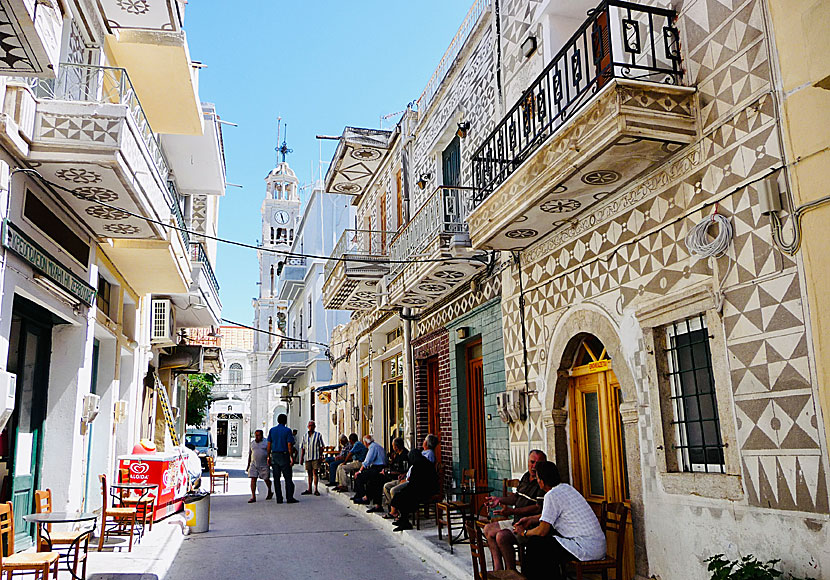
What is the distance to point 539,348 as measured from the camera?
350 inches

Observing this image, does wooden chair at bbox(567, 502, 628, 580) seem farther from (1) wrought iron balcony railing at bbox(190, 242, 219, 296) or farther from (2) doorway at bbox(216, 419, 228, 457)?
(2) doorway at bbox(216, 419, 228, 457)

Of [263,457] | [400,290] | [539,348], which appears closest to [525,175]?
[539,348]

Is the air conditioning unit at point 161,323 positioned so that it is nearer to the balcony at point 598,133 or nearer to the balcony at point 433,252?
the balcony at point 433,252

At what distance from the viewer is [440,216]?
10969 millimetres

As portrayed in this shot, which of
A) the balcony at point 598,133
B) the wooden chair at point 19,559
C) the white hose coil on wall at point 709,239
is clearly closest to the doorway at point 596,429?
the balcony at point 598,133

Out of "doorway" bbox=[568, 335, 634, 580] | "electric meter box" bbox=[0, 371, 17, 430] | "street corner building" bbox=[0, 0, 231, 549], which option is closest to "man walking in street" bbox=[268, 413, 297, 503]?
"street corner building" bbox=[0, 0, 231, 549]

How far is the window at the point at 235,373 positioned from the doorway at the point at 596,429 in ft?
169

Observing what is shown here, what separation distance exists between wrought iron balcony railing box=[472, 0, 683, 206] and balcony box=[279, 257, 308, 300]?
24.0m

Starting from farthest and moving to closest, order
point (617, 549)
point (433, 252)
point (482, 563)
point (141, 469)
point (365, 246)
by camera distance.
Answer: point (365, 246), point (141, 469), point (433, 252), point (617, 549), point (482, 563)

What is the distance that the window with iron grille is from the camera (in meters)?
5.88

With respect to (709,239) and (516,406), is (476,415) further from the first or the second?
(709,239)

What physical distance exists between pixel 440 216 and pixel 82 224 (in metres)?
5.13

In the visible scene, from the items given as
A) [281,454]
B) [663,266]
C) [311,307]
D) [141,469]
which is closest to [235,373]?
[311,307]

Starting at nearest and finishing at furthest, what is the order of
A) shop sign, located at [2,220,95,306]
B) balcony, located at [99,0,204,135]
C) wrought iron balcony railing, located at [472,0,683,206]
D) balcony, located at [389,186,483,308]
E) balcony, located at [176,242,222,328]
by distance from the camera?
wrought iron balcony railing, located at [472,0,683,206] → shop sign, located at [2,220,95,306] → balcony, located at [99,0,204,135] → balcony, located at [389,186,483,308] → balcony, located at [176,242,222,328]
